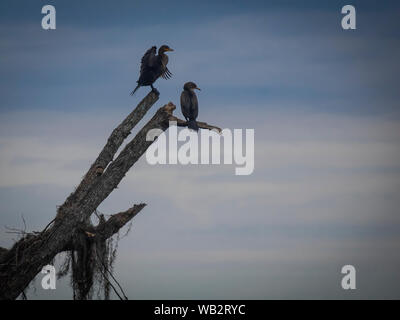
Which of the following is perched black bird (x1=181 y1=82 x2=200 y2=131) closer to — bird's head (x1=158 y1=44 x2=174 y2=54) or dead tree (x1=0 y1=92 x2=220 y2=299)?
bird's head (x1=158 y1=44 x2=174 y2=54)

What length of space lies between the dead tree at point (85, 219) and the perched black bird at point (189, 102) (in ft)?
7.50

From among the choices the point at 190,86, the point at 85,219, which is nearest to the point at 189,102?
the point at 190,86

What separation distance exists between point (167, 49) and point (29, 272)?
19.4 feet

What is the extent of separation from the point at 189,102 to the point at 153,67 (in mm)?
1340

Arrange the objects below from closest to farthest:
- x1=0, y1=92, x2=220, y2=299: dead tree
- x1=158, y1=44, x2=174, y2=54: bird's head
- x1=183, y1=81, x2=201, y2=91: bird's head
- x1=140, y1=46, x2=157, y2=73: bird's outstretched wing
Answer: x1=0, y1=92, x2=220, y2=299: dead tree → x1=140, y1=46, x2=157, y2=73: bird's outstretched wing → x1=158, y1=44, x2=174, y2=54: bird's head → x1=183, y1=81, x2=201, y2=91: bird's head

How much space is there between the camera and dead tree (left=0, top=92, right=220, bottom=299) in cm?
1148

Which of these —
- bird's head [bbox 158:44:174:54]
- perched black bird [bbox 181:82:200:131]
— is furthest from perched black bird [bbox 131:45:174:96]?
perched black bird [bbox 181:82:200:131]

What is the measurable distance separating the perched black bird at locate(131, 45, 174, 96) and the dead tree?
4.58 feet

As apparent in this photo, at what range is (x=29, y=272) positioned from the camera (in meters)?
11.5

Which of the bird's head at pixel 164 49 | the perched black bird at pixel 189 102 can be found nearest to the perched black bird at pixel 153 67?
the bird's head at pixel 164 49
